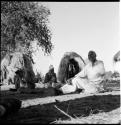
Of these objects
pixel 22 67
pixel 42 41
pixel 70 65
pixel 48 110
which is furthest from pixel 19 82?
pixel 42 41

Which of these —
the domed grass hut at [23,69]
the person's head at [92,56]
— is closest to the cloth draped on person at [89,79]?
the person's head at [92,56]

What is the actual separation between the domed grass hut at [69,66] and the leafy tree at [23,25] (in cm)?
761

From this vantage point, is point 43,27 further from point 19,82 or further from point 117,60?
point 19,82

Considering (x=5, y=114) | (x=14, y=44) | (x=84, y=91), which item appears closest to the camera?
(x=5, y=114)

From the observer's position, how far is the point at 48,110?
6461mm

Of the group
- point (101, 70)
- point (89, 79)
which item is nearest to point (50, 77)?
point (89, 79)

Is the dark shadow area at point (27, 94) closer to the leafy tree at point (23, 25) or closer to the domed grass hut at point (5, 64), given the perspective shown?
the domed grass hut at point (5, 64)

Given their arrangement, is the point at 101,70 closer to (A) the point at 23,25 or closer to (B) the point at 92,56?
(B) the point at 92,56

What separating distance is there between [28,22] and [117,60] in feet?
27.7

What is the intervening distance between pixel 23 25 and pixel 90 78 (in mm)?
14362

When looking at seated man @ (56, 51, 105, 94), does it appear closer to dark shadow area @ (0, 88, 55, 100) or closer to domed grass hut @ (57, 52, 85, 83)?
dark shadow area @ (0, 88, 55, 100)

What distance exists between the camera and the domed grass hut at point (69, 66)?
658 inches

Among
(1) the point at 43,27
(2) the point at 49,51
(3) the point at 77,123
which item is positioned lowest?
(3) the point at 77,123

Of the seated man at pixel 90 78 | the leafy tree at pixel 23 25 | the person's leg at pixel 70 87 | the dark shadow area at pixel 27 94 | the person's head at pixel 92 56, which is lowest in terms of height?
the dark shadow area at pixel 27 94
